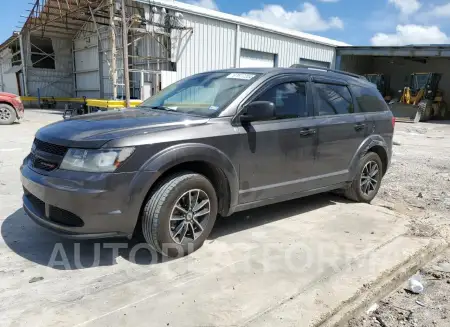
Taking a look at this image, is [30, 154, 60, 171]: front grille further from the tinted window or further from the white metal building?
the white metal building

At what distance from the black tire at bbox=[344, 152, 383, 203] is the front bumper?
311 centimetres

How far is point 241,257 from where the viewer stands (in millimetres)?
3318

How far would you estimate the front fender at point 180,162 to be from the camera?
2863mm

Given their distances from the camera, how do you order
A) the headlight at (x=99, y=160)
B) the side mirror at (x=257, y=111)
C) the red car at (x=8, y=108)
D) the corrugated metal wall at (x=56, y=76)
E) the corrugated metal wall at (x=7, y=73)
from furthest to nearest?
the corrugated metal wall at (x=7, y=73) → the corrugated metal wall at (x=56, y=76) → the red car at (x=8, y=108) → the side mirror at (x=257, y=111) → the headlight at (x=99, y=160)

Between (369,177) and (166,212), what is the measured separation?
324 cm

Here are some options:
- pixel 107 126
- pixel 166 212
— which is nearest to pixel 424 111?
pixel 166 212

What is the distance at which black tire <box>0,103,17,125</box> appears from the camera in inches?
492

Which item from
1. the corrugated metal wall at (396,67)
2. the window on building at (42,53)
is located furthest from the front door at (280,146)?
the window on building at (42,53)

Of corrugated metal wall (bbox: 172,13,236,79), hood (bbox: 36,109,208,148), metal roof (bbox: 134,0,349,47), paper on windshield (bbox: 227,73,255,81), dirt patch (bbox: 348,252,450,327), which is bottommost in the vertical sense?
dirt patch (bbox: 348,252,450,327)

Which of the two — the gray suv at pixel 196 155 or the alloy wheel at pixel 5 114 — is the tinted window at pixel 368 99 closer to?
the gray suv at pixel 196 155

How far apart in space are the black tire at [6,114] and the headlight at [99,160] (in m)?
11.8

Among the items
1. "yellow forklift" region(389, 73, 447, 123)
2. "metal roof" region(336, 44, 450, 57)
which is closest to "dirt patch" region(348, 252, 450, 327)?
"yellow forklift" region(389, 73, 447, 123)

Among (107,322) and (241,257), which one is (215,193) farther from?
(107,322)

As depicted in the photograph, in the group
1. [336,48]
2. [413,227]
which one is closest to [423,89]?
[336,48]
